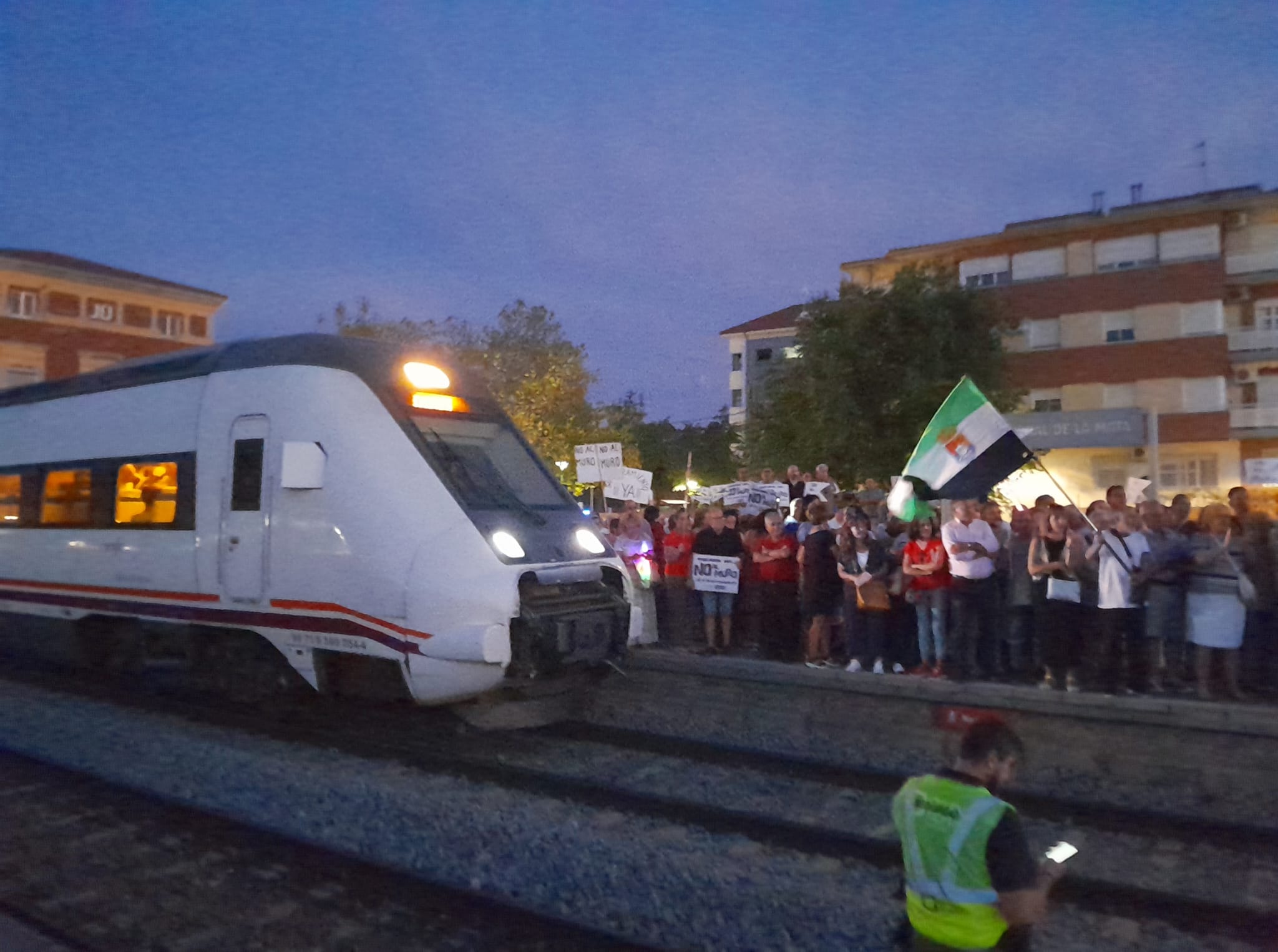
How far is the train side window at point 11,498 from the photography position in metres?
11.8

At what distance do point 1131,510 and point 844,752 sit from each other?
12.0 ft

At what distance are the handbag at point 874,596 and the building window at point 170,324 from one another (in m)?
45.0

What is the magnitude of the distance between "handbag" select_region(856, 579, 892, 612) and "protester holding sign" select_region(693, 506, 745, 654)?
1.80m

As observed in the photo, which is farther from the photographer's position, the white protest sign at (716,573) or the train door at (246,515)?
the white protest sign at (716,573)

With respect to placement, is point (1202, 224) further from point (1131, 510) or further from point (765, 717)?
point (765, 717)

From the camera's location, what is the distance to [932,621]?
1012 centimetres

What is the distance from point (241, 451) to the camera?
8.89 meters

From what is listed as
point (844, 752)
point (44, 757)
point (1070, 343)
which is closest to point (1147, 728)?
point (844, 752)

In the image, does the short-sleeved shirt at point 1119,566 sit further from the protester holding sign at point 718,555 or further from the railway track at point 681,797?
the protester holding sign at point 718,555

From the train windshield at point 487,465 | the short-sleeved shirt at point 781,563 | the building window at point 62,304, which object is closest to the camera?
the train windshield at point 487,465

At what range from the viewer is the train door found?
28.5ft

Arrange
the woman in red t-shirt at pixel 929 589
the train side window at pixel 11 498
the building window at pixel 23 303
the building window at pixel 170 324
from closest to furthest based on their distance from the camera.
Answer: the woman in red t-shirt at pixel 929 589
the train side window at pixel 11 498
the building window at pixel 23 303
the building window at pixel 170 324

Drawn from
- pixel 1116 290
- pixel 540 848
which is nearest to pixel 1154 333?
pixel 1116 290

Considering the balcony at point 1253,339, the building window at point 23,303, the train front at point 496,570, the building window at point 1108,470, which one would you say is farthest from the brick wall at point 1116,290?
the building window at point 23,303
